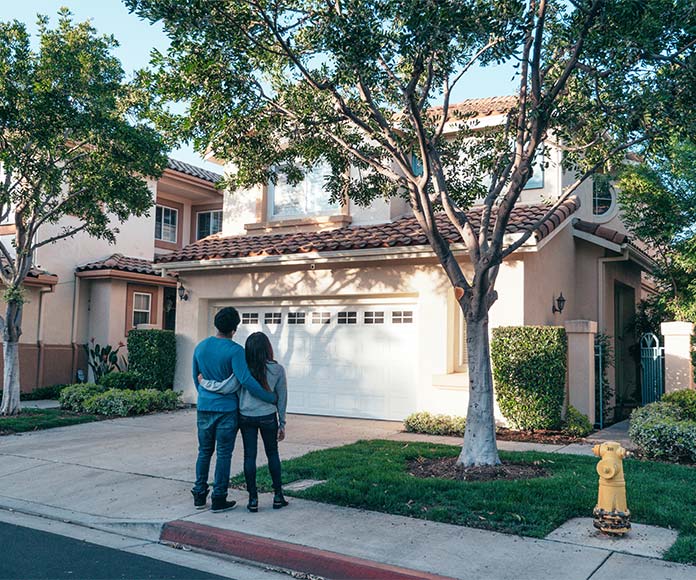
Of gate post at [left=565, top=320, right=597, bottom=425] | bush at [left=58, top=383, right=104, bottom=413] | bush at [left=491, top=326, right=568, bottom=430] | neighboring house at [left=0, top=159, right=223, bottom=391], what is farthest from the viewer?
neighboring house at [left=0, top=159, right=223, bottom=391]

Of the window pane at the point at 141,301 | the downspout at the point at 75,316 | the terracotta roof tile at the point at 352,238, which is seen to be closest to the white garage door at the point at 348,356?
the terracotta roof tile at the point at 352,238

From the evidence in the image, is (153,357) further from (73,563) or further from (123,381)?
(73,563)

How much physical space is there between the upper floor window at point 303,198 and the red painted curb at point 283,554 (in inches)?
417

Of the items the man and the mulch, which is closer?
the man

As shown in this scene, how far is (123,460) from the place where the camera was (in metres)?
9.60

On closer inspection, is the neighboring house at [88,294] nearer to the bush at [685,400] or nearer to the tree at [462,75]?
the tree at [462,75]

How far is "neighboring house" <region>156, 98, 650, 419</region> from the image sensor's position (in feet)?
42.2

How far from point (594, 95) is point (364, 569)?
718 cm

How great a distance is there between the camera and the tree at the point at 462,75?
320 inches

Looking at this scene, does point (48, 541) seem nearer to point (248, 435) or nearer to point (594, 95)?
point (248, 435)

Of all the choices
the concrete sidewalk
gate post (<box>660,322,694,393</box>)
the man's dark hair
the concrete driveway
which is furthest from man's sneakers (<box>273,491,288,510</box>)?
gate post (<box>660,322,694,393</box>)

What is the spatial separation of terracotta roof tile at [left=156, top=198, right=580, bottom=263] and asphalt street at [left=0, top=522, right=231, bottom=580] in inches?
311

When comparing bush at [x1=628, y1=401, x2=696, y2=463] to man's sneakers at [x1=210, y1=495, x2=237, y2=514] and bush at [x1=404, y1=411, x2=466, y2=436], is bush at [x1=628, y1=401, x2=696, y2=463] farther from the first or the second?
man's sneakers at [x1=210, y1=495, x2=237, y2=514]

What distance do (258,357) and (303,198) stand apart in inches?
405
